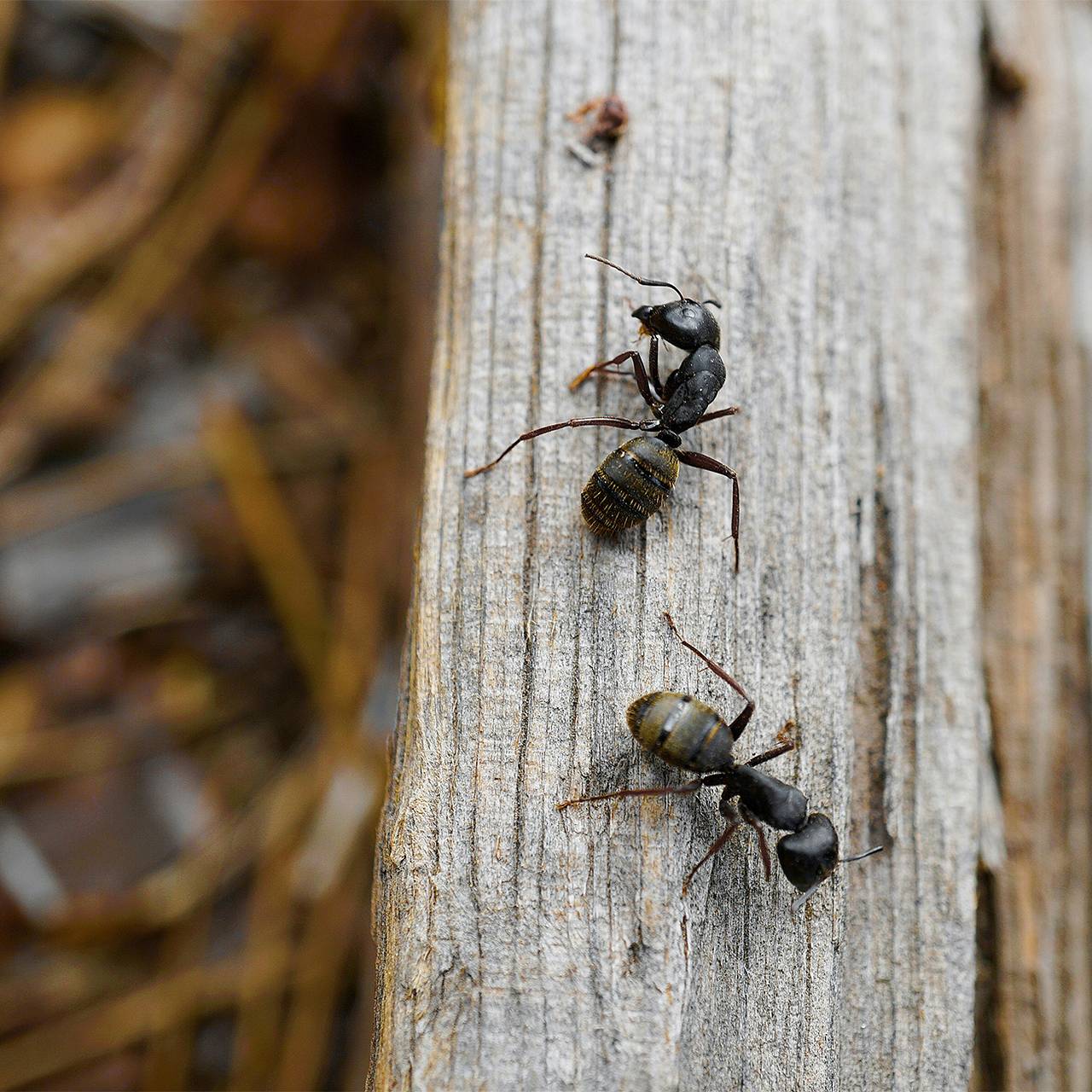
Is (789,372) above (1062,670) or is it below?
above

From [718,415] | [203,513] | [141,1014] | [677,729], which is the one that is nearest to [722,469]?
[718,415]

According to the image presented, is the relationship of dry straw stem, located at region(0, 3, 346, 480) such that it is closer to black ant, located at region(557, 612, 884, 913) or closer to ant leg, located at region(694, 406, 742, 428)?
ant leg, located at region(694, 406, 742, 428)

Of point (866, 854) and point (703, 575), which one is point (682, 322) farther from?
point (866, 854)

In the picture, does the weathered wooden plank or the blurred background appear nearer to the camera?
the weathered wooden plank

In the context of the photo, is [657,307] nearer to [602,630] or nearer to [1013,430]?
[602,630]

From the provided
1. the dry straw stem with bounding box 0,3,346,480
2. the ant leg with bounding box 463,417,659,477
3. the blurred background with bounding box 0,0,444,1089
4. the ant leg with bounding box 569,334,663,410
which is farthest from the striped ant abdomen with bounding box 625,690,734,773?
the dry straw stem with bounding box 0,3,346,480

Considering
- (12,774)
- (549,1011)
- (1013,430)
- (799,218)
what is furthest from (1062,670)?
(12,774)
